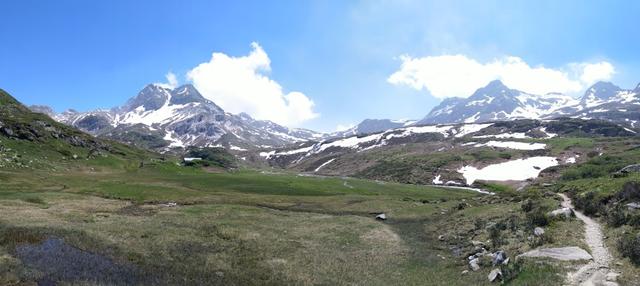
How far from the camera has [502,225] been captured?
5319 centimetres

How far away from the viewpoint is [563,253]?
3628 centimetres

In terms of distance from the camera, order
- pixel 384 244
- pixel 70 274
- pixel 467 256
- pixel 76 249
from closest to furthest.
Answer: pixel 70 274
pixel 76 249
pixel 467 256
pixel 384 244

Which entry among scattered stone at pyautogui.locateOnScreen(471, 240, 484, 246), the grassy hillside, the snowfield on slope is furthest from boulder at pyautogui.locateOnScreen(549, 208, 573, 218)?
the snowfield on slope

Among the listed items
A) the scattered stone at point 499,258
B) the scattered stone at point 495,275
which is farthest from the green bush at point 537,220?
the scattered stone at point 495,275

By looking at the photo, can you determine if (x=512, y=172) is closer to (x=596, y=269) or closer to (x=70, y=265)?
(x=596, y=269)

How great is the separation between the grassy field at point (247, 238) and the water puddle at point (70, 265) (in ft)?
1.27

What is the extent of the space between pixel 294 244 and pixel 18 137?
480 ft

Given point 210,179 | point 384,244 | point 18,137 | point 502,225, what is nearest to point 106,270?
point 384,244

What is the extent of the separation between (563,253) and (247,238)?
33090 mm

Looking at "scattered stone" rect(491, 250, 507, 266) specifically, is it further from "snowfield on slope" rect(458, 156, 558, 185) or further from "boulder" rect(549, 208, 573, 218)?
"snowfield on slope" rect(458, 156, 558, 185)

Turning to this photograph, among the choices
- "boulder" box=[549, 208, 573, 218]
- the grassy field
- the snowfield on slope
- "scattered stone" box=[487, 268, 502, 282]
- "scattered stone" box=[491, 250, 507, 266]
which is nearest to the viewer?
"scattered stone" box=[487, 268, 502, 282]

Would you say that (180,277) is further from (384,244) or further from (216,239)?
(384,244)

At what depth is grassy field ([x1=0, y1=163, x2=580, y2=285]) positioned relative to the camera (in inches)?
1448

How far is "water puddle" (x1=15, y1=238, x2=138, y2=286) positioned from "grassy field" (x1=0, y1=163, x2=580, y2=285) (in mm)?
388
